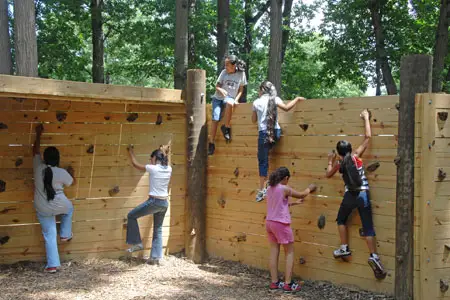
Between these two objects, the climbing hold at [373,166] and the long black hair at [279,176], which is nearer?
the climbing hold at [373,166]

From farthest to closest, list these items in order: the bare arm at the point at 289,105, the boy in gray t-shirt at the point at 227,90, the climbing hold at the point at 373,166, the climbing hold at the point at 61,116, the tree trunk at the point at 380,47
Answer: the tree trunk at the point at 380,47 < the boy in gray t-shirt at the point at 227,90 < the climbing hold at the point at 61,116 < the bare arm at the point at 289,105 < the climbing hold at the point at 373,166

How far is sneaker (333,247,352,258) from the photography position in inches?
225

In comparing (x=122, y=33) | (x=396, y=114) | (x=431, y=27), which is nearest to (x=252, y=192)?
(x=396, y=114)

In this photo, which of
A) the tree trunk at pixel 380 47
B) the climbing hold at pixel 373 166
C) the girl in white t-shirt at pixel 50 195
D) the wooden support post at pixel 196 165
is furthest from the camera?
the tree trunk at pixel 380 47

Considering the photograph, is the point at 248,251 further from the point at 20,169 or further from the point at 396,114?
the point at 20,169

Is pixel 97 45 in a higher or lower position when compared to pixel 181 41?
higher

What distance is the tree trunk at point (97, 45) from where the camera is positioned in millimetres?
16266

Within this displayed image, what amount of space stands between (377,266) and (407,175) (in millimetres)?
1087

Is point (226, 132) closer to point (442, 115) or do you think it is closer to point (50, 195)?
point (50, 195)

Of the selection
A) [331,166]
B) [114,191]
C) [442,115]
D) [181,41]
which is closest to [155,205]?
[114,191]

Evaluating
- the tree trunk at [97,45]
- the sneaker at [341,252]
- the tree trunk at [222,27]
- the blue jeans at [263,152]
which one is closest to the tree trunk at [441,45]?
the tree trunk at [222,27]

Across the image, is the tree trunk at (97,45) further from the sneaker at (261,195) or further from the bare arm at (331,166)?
the bare arm at (331,166)

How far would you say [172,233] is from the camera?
7660mm

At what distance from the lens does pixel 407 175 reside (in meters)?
5.18
